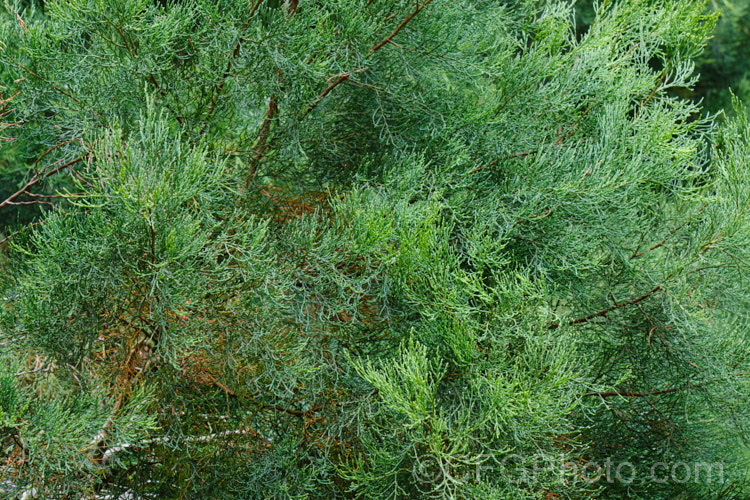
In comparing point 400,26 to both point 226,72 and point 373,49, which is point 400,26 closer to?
point 373,49

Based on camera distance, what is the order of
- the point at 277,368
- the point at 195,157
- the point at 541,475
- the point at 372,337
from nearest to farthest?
the point at 195,157 < the point at 541,475 < the point at 277,368 < the point at 372,337

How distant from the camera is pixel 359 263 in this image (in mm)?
2377

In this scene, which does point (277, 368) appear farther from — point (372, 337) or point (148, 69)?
point (148, 69)

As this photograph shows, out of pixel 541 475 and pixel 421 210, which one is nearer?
pixel 541 475

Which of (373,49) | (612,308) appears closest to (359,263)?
(373,49)

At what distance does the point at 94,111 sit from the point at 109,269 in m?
0.75

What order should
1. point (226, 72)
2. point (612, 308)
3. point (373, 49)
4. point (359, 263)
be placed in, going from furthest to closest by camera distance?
point (612, 308), point (373, 49), point (226, 72), point (359, 263)

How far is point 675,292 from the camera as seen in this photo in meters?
2.76

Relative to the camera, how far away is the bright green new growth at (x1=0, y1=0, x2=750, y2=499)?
211cm

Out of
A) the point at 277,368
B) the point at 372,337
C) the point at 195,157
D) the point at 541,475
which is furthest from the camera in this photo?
the point at 372,337

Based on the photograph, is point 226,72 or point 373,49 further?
point 373,49

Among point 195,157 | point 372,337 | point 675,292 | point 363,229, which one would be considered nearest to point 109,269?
point 195,157

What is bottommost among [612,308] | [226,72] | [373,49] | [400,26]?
[612,308]

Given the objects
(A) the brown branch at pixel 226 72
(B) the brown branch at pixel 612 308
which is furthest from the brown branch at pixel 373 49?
(B) the brown branch at pixel 612 308
